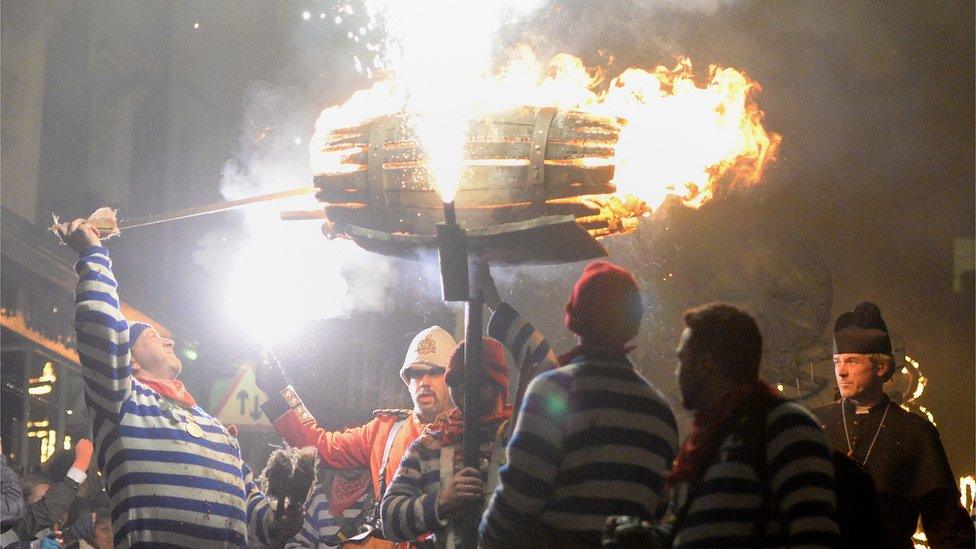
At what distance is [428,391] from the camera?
6715 mm

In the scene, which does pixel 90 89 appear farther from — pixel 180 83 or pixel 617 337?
pixel 617 337

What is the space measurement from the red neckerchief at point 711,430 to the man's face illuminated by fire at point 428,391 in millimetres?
3439

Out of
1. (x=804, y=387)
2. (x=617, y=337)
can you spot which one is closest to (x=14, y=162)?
(x=804, y=387)

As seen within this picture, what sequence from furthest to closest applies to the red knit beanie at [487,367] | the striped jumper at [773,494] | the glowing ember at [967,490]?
1. the glowing ember at [967,490]
2. the red knit beanie at [487,367]
3. the striped jumper at [773,494]

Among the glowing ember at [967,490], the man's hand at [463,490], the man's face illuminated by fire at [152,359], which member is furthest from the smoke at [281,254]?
the glowing ember at [967,490]

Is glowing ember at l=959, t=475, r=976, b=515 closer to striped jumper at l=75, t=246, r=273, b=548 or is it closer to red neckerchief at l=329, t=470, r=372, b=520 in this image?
red neckerchief at l=329, t=470, r=372, b=520

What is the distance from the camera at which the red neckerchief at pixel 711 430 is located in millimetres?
3268

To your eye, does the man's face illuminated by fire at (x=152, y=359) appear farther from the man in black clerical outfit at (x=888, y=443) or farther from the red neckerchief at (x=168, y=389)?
the man in black clerical outfit at (x=888, y=443)

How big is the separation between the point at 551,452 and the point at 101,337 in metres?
2.26

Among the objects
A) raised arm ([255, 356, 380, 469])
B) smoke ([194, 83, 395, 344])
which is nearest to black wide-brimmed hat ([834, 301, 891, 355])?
raised arm ([255, 356, 380, 469])

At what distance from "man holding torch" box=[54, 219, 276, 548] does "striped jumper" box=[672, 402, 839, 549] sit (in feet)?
8.05

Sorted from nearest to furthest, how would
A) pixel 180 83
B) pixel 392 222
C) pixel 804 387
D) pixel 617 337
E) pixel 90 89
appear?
pixel 617 337, pixel 392 222, pixel 804 387, pixel 90 89, pixel 180 83

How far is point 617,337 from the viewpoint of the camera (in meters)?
3.66

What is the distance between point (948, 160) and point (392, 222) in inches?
340
